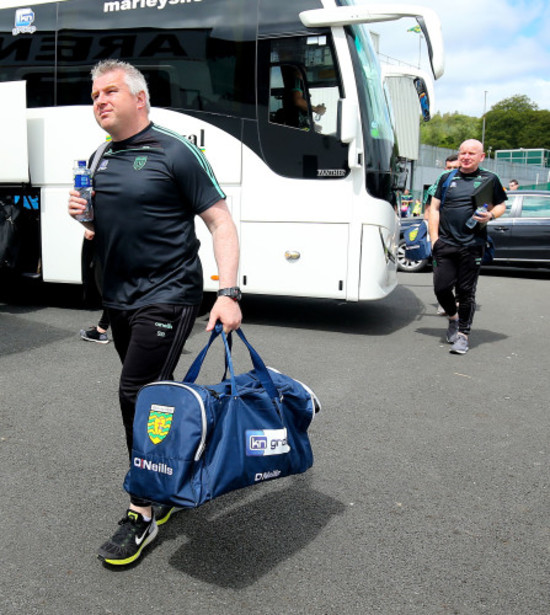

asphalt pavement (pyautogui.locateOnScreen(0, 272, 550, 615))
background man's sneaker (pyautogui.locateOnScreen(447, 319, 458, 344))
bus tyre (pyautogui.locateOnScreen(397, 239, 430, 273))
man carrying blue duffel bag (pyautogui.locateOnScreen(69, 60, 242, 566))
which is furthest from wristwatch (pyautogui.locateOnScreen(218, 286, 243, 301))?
bus tyre (pyautogui.locateOnScreen(397, 239, 430, 273))

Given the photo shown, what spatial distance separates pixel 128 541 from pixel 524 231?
11.7 meters

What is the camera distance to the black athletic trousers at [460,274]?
6.75 metres

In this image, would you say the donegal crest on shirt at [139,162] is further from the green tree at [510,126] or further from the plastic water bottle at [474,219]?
the green tree at [510,126]

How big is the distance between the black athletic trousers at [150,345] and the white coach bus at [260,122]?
4381 mm

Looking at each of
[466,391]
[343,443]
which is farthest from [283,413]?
[466,391]

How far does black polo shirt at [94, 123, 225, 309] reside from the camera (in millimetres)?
2805

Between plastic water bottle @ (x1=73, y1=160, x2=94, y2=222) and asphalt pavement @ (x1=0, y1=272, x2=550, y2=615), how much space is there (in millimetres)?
1441

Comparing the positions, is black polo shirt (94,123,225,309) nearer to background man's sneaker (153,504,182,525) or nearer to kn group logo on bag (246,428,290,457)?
kn group logo on bag (246,428,290,457)

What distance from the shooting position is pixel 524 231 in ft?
42.4

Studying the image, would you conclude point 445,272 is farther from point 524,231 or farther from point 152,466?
point 524,231

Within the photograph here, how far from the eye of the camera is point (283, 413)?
2.77 meters

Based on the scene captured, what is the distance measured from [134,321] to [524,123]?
13756 cm

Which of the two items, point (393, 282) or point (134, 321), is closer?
point (134, 321)

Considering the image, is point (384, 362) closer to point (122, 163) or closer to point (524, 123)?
point (122, 163)
